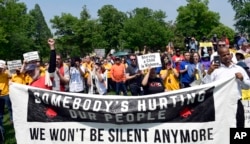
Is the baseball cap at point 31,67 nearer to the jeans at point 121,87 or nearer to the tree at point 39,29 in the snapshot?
the jeans at point 121,87

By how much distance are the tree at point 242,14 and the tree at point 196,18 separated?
20.4ft

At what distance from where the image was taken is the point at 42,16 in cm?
15638

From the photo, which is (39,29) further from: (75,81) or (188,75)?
(188,75)

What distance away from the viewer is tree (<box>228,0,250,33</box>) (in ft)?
227

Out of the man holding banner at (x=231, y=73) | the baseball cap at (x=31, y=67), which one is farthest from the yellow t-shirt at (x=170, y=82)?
the man holding banner at (x=231, y=73)

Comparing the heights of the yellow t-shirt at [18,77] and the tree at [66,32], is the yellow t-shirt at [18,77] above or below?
below

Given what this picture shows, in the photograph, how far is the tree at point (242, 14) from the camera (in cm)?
6906

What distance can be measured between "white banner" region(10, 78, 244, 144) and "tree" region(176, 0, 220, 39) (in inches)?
2769

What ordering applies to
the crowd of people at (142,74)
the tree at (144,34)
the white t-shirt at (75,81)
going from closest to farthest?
the crowd of people at (142,74)
the white t-shirt at (75,81)
the tree at (144,34)

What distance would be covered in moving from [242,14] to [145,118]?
65.9 m

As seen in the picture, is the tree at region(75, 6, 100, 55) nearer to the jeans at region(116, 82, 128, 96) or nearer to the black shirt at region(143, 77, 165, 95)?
the jeans at region(116, 82, 128, 96)

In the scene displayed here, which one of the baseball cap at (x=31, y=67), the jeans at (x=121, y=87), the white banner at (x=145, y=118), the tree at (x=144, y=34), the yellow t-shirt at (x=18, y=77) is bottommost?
the jeans at (x=121, y=87)

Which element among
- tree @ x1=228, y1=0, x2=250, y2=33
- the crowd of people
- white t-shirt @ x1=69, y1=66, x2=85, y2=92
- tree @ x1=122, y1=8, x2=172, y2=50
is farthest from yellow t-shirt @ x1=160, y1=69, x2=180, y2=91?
tree @ x1=122, y1=8, x2=172, y2=50

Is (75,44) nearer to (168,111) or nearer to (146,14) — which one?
(146,14)
